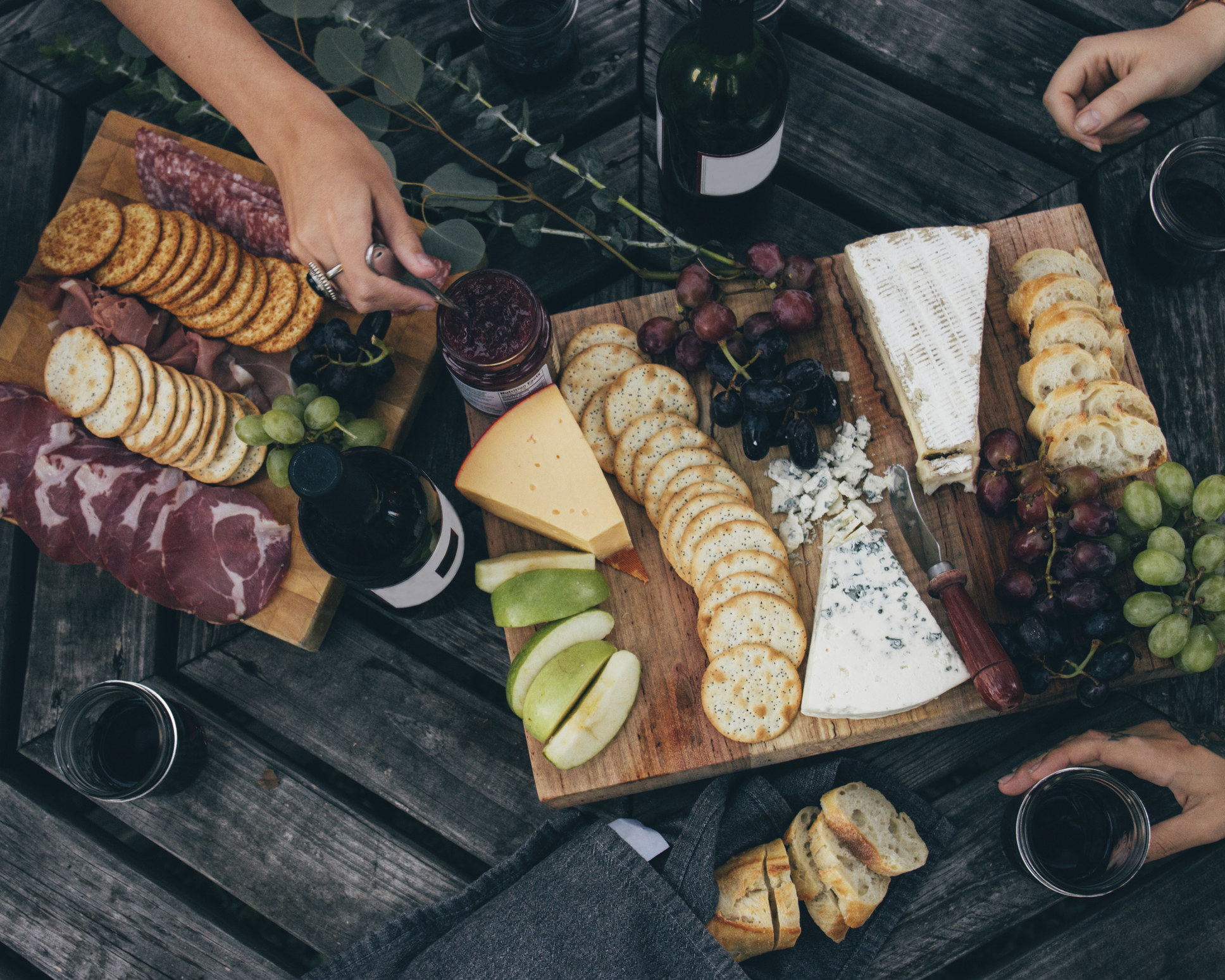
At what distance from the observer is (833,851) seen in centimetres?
137

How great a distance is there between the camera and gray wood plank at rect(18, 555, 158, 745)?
1604 millimetres

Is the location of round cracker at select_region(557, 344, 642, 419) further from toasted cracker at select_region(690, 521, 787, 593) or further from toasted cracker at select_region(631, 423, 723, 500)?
toasted cracker at select_region(690, 521, 787, 593)

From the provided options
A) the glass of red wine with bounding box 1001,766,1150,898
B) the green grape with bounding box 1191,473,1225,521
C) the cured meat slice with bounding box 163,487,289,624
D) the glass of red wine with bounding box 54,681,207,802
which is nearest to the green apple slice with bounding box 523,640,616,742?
the cured meat slice with bounding box 163,487,289,624

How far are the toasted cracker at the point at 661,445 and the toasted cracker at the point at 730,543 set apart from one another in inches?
6.2

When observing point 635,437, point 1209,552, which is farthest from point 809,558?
point 1209,552

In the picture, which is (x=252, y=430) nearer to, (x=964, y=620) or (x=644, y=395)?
(x=644, y=395)

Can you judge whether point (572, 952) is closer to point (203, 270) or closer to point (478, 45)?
point (203, 270)

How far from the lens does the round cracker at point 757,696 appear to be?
1383 millimetres

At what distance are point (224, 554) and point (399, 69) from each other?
0.95 meters

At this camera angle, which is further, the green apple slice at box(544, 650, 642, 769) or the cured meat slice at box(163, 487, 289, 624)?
the cured meat slice at box(163, 487, 289, 624)

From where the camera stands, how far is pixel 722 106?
122cm

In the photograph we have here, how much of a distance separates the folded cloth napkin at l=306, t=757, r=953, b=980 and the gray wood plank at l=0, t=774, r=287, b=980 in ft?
0.99

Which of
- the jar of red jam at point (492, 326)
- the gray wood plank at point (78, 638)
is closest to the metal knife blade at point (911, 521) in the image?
the jar of red jam at point (492, 326)

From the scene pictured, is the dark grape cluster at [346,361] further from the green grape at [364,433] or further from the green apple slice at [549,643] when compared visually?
the green apple slice at [549,643]
